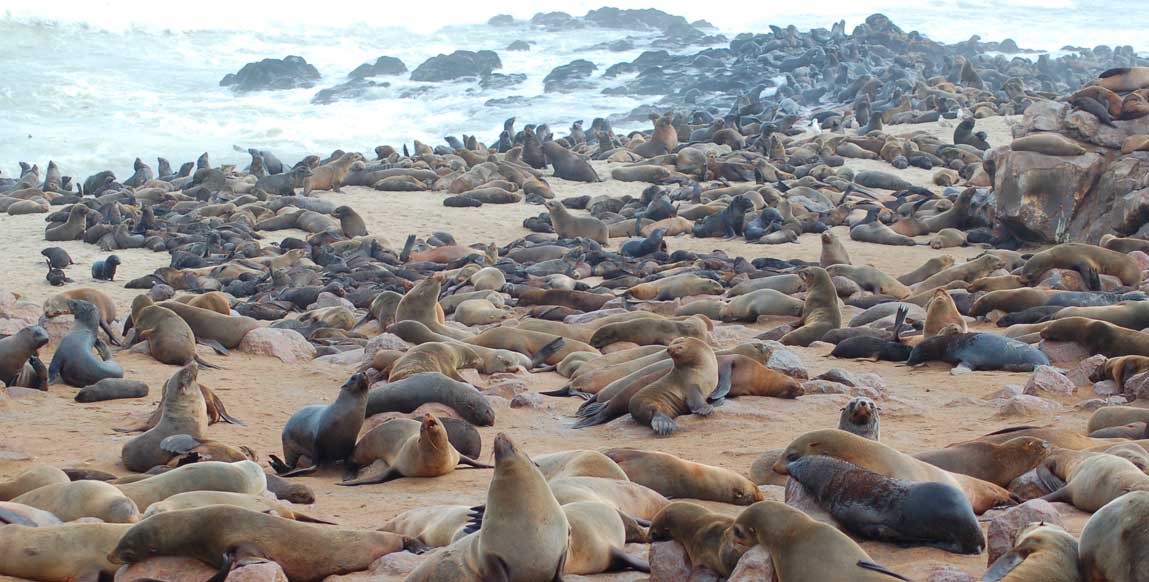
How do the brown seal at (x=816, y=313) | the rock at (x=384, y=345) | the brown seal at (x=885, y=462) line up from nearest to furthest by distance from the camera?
the brown seal at (x=885, y=462) → the rock at (x=384, y=345) → the brown seal at (x=816, y=313)

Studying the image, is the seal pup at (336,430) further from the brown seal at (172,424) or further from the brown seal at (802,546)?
the brown seal at (802,546)

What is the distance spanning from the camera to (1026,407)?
6242 mm

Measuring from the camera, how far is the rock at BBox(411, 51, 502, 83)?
4131 centimetres

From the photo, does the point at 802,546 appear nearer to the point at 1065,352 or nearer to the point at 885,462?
the point at 885,462

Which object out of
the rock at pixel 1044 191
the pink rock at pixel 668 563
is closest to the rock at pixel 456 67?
the rock at pixel 1044 191

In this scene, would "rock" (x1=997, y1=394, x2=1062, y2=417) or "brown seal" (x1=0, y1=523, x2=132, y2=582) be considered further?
"rock" (x1=997, y1=394, x2=1062, y2=417)

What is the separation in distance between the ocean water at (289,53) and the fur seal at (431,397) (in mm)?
22106

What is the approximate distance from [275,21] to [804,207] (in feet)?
131

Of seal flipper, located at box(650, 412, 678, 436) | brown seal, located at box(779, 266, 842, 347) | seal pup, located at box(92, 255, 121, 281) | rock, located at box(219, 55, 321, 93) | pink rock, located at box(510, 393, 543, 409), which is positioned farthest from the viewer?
rock, located at box(219, 55, 321, 93)

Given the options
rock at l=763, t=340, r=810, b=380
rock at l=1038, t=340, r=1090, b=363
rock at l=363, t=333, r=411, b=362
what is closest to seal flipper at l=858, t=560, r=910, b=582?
rock at l=763, t=340, r=810, b=380

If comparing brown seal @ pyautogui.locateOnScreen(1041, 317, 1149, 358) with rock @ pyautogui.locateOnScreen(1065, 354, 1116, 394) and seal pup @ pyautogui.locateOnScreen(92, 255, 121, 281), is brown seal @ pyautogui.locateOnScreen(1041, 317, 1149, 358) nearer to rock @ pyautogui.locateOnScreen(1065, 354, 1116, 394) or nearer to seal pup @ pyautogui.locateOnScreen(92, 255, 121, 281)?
rock @ pyautogui.locateOnScreen(1065, 354, 1116, 394)

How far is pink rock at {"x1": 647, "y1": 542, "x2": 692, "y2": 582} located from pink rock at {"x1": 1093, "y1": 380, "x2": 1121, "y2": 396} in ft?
13.2

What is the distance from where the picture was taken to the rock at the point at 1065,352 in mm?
7363

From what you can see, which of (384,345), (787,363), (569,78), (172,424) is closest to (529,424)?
(787,363)
